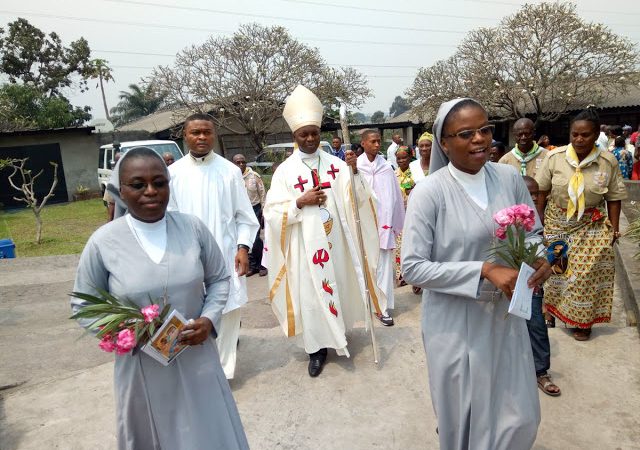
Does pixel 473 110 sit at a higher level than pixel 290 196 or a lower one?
higher

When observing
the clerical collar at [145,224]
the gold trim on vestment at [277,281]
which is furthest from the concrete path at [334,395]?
the clerical collar at [145,224]

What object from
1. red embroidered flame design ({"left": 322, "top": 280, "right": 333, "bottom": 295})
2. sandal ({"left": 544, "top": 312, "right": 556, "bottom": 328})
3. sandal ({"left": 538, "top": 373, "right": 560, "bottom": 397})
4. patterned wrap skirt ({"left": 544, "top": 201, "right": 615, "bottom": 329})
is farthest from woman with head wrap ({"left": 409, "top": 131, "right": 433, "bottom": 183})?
sandal ({"left": 538, "top": 373, "right": 560, "bottom": 397})

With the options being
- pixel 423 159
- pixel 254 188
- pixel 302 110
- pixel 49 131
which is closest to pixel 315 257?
pixel 302 110

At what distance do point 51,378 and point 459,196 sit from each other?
3.90 m

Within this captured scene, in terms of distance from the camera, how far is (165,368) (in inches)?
87.6

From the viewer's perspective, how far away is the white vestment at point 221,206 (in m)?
3.99

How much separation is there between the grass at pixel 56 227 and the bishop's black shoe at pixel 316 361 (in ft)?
26.8

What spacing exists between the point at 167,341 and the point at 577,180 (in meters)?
3.43

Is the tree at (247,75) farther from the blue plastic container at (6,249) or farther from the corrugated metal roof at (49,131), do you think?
the blue plastic container at (6,249)

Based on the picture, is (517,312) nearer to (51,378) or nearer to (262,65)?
(51,378)

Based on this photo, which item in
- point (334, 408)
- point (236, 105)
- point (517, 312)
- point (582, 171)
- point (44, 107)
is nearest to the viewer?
point (517, 312)

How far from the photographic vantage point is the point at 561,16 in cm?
2056

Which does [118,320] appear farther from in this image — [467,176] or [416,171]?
[416,171]

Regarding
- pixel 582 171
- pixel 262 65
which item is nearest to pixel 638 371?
pixel 582 171
